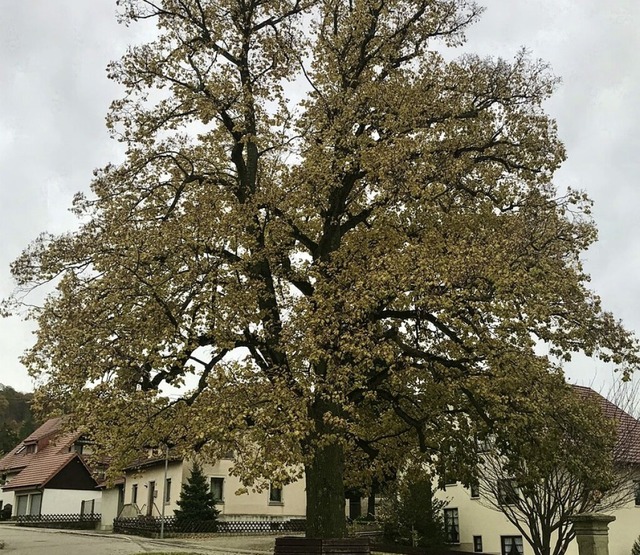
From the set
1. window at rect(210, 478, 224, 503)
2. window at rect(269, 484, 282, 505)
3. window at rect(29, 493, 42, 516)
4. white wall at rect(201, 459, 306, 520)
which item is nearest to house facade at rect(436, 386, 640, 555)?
white wall at rect(201, 459, 306, 520)

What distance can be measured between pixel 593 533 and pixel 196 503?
80.9 ft

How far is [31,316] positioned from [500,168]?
11531 millimetres

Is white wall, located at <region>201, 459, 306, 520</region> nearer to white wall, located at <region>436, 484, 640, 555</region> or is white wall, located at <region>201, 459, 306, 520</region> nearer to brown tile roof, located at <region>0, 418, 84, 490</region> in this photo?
white wall, located at <region>436, 484, 640, 555</region>

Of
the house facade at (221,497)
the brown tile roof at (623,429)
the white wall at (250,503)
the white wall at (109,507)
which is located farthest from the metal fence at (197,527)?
the brown tile roof at (623,429)

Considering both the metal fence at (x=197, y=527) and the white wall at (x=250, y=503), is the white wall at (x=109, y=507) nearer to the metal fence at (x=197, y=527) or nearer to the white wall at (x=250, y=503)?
the metal fence at (x=197, y=527)

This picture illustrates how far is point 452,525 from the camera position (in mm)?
34531

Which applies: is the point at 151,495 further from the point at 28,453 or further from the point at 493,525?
the point at 493,525

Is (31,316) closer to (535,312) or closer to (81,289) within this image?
(81,289)

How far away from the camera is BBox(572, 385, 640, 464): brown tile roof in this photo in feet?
74.2

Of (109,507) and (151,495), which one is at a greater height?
(151,495)

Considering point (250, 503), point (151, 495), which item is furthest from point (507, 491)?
point (151, 495)

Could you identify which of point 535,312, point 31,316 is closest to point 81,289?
point 31,316

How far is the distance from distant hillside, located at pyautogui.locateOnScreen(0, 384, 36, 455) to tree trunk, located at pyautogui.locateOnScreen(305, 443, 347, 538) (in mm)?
61946

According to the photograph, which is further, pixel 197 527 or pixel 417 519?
pixel 197 527
